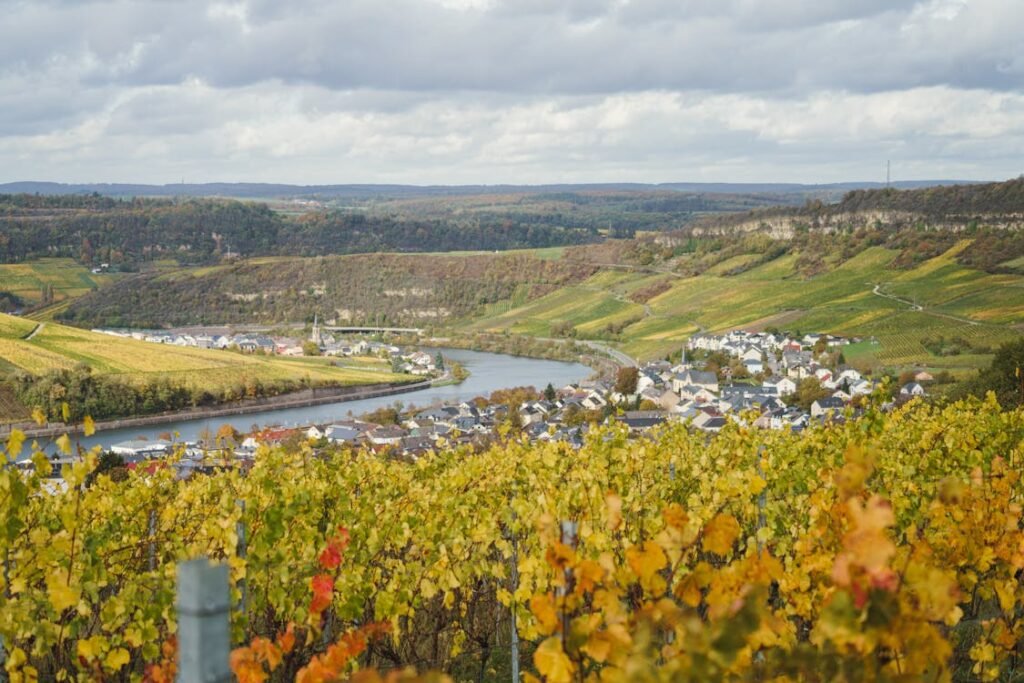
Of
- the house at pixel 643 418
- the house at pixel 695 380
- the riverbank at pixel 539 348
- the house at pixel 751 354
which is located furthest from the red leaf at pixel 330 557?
the riverbank at pixel 539 348

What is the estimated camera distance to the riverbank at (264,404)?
5353cm

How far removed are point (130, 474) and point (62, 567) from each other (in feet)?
13.7

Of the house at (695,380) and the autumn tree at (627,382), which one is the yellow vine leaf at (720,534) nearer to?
the autumn tree at (627,382)

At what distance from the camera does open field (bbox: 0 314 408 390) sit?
2473 inches

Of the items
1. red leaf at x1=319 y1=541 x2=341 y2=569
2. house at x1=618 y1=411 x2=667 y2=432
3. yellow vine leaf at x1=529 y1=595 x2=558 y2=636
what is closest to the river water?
house at x1=618 y1=411 x2=667 y2=432

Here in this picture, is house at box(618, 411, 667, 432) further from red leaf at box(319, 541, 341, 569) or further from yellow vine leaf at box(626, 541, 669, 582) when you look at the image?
yellow vine leaf at box(626, 541, 669, 582)

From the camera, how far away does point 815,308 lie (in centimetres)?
8062

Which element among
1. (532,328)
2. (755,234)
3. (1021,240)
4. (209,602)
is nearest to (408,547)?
(209,602)

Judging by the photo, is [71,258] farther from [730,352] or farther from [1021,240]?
[1021,240]

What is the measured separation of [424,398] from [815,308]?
33.6m

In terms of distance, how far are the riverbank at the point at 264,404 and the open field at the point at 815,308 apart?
20.1 m

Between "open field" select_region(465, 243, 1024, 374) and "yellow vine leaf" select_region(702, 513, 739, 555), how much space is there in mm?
50986

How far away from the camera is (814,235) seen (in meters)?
110

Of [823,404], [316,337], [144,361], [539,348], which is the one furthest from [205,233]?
[823,404]
